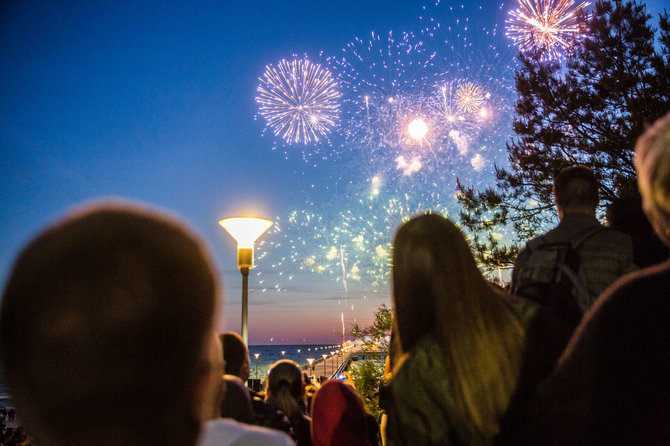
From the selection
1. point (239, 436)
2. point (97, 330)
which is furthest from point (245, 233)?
point (97, 330)

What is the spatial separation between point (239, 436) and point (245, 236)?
6.48m

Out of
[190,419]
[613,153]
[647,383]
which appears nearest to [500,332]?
[647,383]

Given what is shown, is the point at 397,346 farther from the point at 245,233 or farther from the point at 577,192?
the point at 245,233

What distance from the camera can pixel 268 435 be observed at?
3.76 feet

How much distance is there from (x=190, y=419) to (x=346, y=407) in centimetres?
271

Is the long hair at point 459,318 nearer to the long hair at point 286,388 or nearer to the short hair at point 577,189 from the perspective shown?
the short hair at point 577,189

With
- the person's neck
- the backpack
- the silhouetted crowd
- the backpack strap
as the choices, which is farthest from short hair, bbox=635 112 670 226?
the person's neck

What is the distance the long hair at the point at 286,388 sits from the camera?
13.9 feet

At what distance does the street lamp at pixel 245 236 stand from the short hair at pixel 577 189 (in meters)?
5.06

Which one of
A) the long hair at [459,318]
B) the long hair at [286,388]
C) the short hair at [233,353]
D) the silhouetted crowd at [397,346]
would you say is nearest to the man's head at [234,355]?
the short hair at [233,353]

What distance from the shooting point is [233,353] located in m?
3.87

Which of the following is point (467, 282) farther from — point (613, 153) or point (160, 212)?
point (613, 153)

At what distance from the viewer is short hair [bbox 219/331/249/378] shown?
384cm

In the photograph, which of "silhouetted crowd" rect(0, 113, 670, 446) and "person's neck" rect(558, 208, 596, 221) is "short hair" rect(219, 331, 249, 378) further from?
"person's neck" rect(558, 208, 596, 221)
